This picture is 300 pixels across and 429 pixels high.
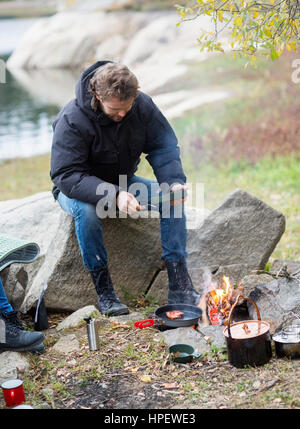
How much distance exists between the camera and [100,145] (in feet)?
14.1

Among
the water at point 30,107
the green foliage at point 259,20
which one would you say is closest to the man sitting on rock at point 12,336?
the green foliage at point 259,20

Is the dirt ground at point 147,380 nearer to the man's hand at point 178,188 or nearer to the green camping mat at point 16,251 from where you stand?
the green camping mat at point 16,251

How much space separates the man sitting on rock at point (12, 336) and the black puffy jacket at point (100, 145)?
898mm

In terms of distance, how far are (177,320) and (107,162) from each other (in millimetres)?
1226

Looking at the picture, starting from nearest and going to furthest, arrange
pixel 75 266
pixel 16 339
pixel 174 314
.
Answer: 1. pixel 16 339
2. pixel 174 314
3. pixel 75 266

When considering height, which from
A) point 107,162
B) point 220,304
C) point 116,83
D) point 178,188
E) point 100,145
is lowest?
point 220,304

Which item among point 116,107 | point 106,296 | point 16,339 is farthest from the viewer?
point 106,296

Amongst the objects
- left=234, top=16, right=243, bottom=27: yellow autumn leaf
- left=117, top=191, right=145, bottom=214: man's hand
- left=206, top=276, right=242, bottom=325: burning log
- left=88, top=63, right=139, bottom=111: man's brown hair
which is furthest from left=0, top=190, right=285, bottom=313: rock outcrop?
left=234, top=16, right=243, bottom=27: yellow autumn leaf

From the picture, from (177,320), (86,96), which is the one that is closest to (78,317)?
(177,320)

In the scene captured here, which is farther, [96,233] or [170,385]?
[96,233]

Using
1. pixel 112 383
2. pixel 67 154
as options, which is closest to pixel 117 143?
pixel 67 154

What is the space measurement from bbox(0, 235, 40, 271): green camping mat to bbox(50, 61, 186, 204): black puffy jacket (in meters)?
0.45

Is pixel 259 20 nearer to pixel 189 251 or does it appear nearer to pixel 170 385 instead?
pixel 189 251
